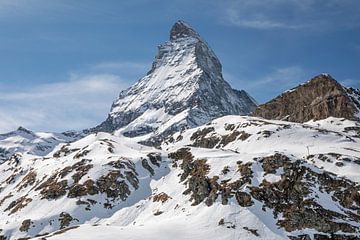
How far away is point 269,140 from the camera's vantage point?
591ft

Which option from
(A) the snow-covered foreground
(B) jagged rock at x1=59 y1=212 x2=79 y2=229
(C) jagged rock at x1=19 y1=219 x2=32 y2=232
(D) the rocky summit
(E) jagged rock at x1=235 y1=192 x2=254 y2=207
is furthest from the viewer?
(B) jagged rock at x1=59 y1=212 x2=79 y2=229

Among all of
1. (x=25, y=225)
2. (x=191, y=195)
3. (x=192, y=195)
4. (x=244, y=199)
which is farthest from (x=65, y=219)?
(x=244, y=199)

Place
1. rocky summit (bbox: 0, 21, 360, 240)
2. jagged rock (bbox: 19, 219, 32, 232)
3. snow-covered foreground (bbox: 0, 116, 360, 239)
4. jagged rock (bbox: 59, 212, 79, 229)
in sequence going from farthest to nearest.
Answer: jagged rock (bbox: 59, 212, 79, 229) → jagged rock (bbox: 19, 219, 32, 232) → snow-covered foreground (bbox: 0, 116, 360, 239) → rocky summit (bbox: 0, 21, 360, 240)

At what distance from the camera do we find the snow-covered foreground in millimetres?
89188

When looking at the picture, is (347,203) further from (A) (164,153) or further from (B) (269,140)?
(B) (269,140)

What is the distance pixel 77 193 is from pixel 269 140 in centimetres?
7846

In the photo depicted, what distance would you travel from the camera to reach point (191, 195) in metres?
111

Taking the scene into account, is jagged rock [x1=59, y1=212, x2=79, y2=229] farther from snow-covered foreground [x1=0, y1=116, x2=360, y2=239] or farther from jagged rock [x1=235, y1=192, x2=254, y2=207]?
jagged rock [x1=235, y1=192, x2=254, y2=207]

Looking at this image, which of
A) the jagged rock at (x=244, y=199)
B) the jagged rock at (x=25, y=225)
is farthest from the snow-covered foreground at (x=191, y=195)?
the jagged rock at (x=25, y=225)

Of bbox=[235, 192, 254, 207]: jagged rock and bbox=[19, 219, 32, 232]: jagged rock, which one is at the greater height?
bbox=[235, 192, 254, 207]: jagged rock

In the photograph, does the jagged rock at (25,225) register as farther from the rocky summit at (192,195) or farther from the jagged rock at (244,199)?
the jagged rock at (244,199)

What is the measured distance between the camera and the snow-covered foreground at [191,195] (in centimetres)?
8919

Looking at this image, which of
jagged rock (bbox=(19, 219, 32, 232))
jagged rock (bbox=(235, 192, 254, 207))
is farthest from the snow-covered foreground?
jagged rock (bbox=(19, 219, 32, 232))

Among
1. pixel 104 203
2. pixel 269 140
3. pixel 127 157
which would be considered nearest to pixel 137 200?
pixel 104 203
